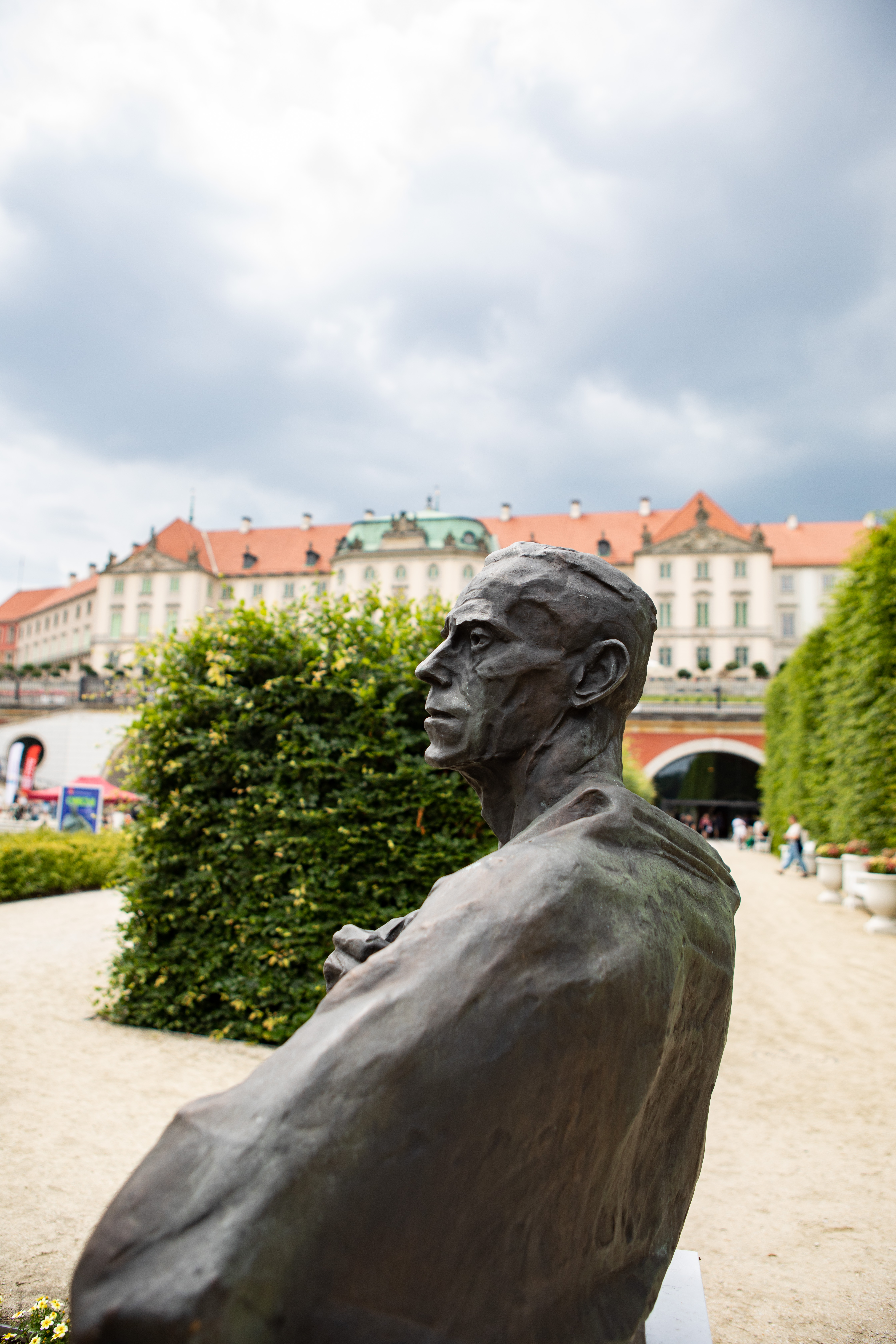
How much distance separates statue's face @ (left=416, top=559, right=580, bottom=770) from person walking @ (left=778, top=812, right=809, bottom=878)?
17811 millimetres

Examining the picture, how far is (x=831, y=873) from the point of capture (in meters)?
14.2

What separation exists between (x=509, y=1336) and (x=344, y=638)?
193 inches

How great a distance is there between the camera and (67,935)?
9516mm

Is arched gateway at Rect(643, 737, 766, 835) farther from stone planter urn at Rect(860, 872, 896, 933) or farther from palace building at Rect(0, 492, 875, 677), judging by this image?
stone planter urn at Rect(860, 872, 896, 933)

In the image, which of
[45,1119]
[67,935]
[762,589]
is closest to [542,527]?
[762,589]

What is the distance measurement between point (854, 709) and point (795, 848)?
20.1 ft

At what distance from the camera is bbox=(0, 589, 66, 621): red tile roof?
86.6 metres

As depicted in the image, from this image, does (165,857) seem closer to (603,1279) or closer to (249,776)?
(249,776)

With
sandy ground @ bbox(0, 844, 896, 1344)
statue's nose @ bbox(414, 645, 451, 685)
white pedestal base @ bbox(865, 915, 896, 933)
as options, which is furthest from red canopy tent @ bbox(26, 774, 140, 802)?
white pedestal base @ bbox(865, 915, 896, 933)

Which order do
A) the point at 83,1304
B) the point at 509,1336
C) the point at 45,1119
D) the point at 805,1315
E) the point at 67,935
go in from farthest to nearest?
the point at 67,935
the point at 45,1119
the point at 805,1315
the point at 509,1336
the point at 83,1304

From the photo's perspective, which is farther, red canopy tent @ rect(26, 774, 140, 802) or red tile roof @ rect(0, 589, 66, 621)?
red tile roof @ rect(0, 589, 66, 621)

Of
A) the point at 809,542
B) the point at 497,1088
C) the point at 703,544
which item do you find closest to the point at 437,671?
the point at 497,1088

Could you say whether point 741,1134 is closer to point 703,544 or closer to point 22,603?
point 703,544

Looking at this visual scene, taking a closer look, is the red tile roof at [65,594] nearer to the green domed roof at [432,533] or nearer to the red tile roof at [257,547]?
the red tile roof at [257,547]
